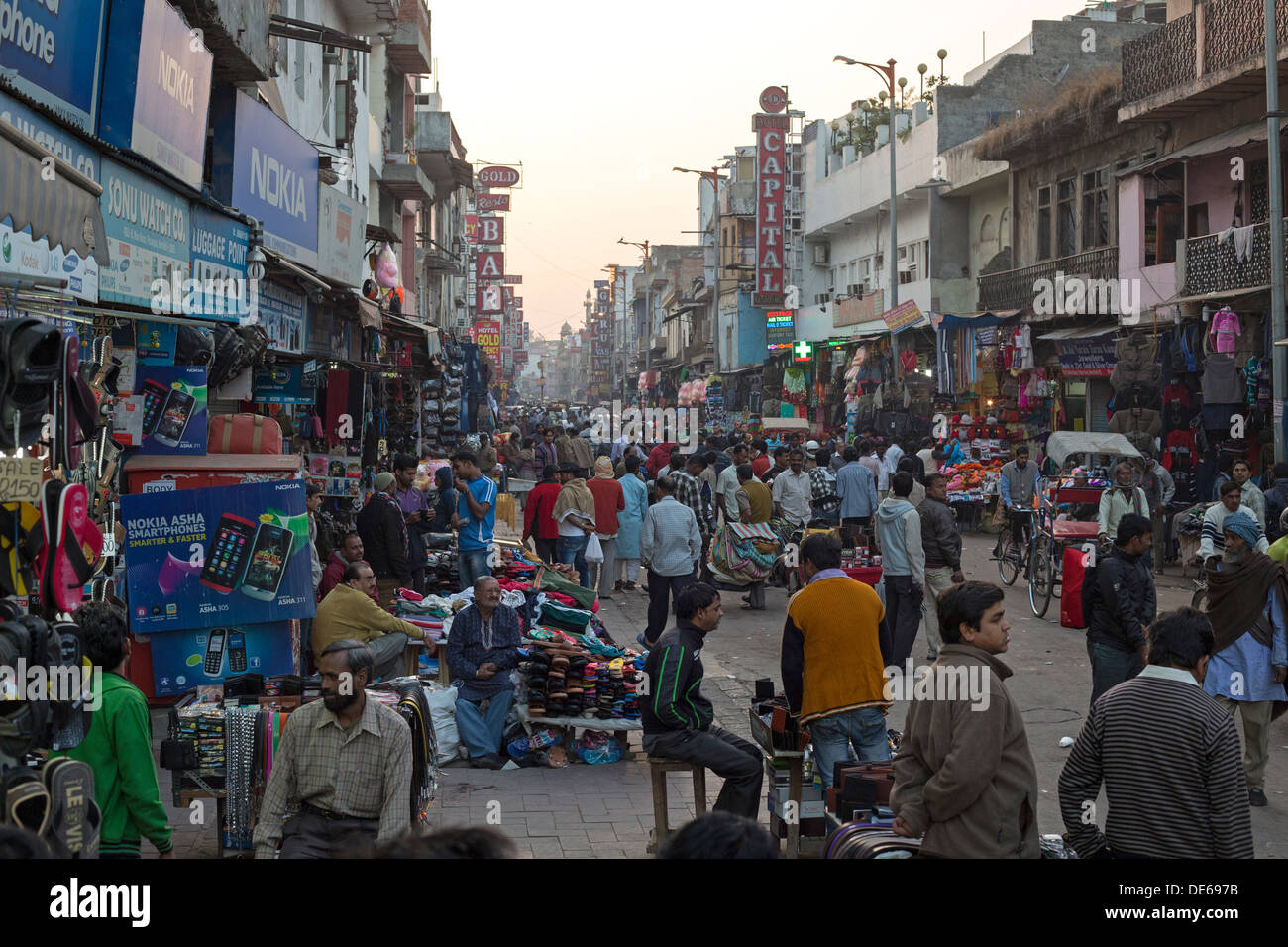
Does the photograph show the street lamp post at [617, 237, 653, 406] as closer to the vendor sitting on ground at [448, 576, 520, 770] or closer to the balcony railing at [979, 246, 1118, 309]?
the balcony railing at [979, 246, 1118, 309]

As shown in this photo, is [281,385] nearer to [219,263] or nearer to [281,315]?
[281,315]

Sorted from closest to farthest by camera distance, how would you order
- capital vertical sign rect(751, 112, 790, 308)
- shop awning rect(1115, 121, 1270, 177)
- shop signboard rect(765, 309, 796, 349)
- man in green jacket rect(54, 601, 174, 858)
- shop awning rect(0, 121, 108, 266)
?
shop awning rect(0, 121, 108, 266)
man in green jacket rect(54, 601, 174, 858)
shop awning rect(1115, 121, 1270, 177)
capital vertical sign rect(751, 112, 790, 308)
shop signboard rect(765, 309, 796, 349)

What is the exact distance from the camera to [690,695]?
275 inches

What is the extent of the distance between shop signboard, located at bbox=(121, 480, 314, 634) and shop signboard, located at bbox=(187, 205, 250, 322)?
2058 mm

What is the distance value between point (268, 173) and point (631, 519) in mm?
6105

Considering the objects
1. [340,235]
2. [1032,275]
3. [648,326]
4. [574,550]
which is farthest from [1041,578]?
[648,326]

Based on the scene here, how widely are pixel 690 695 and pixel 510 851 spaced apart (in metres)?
4.16

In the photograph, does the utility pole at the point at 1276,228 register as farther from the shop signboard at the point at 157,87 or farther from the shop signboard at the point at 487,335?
the shop signboard at the point at 487,335

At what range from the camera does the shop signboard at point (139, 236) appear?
8.46 m

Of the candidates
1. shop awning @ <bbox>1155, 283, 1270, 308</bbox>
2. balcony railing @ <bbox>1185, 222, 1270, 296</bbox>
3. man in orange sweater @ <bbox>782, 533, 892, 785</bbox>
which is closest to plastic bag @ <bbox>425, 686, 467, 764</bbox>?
man in orange sweater @ <bbox>782, 533, 892, 785</bbox>

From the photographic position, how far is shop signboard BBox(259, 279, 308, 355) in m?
13.4

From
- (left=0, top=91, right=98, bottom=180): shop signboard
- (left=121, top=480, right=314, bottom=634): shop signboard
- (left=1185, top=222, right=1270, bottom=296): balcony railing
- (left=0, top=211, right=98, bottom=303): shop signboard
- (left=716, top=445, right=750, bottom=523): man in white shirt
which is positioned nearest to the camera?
(left=0, top=211, right=98, bottom=303): shop signboard

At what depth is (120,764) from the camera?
16.8 ft
